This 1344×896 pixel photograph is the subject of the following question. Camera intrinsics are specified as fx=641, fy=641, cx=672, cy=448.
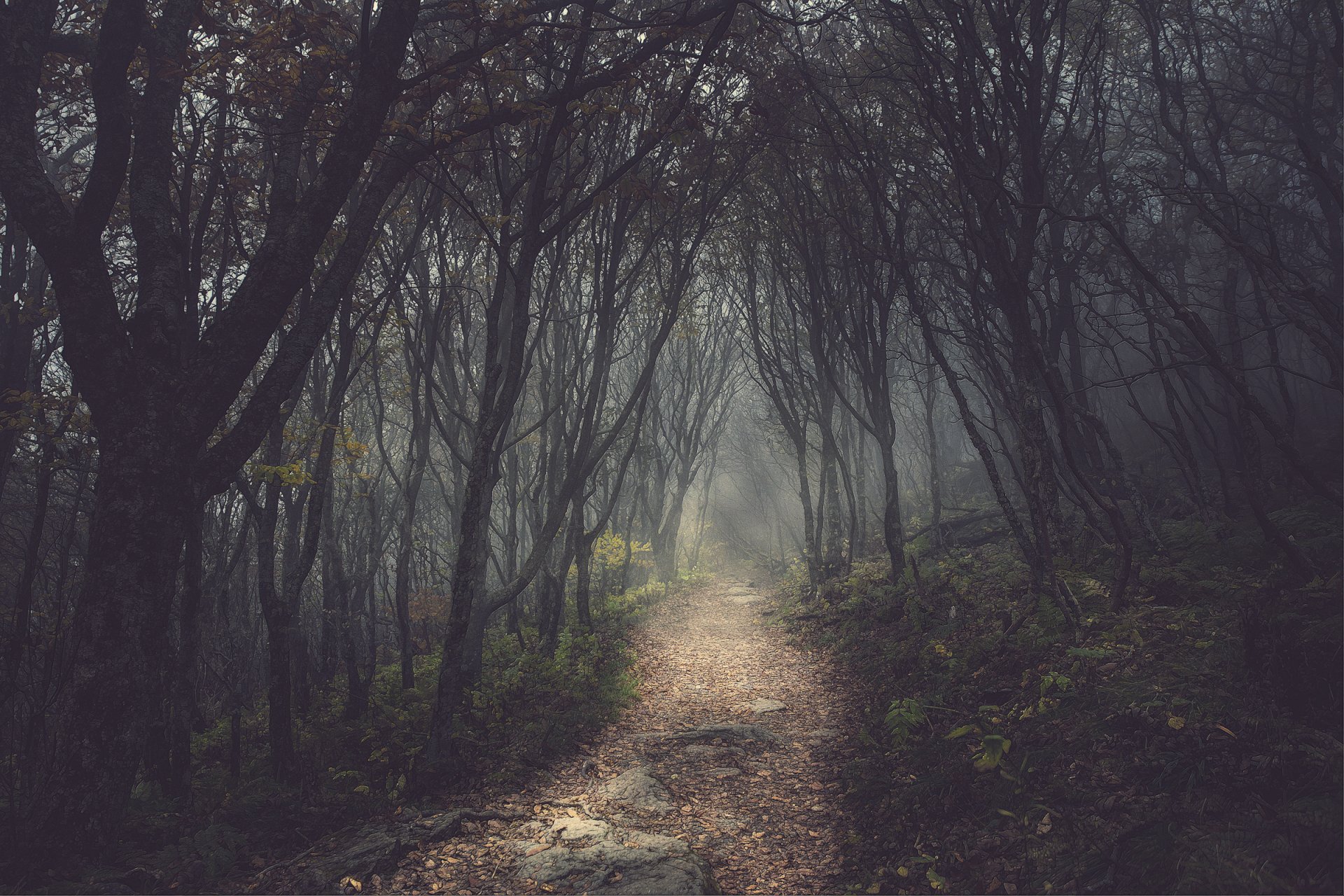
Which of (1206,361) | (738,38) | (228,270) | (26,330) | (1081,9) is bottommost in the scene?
(1206,361)

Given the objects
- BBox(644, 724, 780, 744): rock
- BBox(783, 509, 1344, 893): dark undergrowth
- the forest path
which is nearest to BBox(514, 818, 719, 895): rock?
the forest path

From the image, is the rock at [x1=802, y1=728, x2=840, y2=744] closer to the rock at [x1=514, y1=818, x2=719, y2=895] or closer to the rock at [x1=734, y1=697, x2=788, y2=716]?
the rock at [x1=734, y1=697, x2=788, y2=716]

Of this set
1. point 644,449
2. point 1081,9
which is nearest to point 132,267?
point 644,449

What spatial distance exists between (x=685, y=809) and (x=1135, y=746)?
325 centimetres

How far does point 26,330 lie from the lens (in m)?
7.94

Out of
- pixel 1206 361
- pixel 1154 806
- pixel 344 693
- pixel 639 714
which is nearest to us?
pixel 1154 806

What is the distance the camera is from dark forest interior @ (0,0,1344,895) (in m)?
3.91

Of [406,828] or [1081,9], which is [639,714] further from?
[1081,9]

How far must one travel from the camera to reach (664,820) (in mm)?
5059

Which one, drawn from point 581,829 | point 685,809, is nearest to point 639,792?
point 685,809

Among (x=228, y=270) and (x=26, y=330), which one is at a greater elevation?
(x=228, y=270)

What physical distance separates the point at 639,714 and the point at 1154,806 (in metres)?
5.94

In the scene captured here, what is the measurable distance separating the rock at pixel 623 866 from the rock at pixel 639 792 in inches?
23.3

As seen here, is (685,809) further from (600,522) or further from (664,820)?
(600,522)
